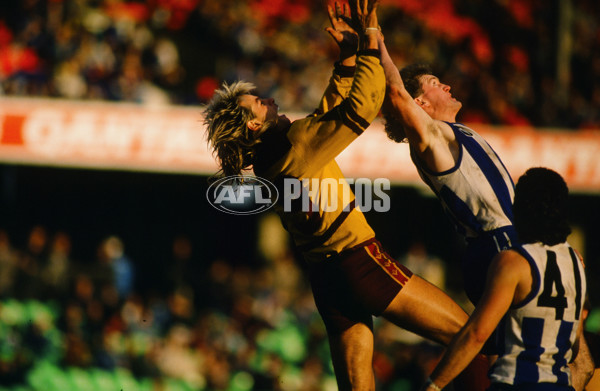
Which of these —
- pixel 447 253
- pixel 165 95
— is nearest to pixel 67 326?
pixel 165 95

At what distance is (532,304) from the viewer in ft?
11.3

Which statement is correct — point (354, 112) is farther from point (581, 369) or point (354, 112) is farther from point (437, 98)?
point (581, 369)

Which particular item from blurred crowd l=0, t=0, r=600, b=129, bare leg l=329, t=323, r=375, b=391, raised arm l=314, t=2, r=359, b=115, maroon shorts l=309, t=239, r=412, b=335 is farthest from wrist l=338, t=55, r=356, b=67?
blurred crowd l=0, t=0, r=600, b=129

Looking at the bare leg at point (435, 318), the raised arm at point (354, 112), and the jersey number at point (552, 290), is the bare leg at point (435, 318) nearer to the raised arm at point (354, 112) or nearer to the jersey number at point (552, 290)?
the raised arm at point (354, 112)

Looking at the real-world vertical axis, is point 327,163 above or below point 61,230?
below

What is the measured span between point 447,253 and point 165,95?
5987 mm

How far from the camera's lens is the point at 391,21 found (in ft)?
52.8

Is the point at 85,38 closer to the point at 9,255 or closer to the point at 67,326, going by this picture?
the point at 9,255

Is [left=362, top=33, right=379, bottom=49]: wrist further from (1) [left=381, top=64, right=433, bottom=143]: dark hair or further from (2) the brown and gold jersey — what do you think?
(1) [left=381, top=64, right=433, bottom=143]: dark hair

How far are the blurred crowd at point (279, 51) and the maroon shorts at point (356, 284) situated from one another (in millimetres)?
8863

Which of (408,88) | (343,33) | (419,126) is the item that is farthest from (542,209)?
(343,33)

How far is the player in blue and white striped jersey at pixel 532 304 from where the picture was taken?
3.40m

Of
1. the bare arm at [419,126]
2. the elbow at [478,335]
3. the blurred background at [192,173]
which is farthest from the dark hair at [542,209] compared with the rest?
the blurred background at [192,173]

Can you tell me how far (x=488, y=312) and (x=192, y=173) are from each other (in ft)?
34.2
